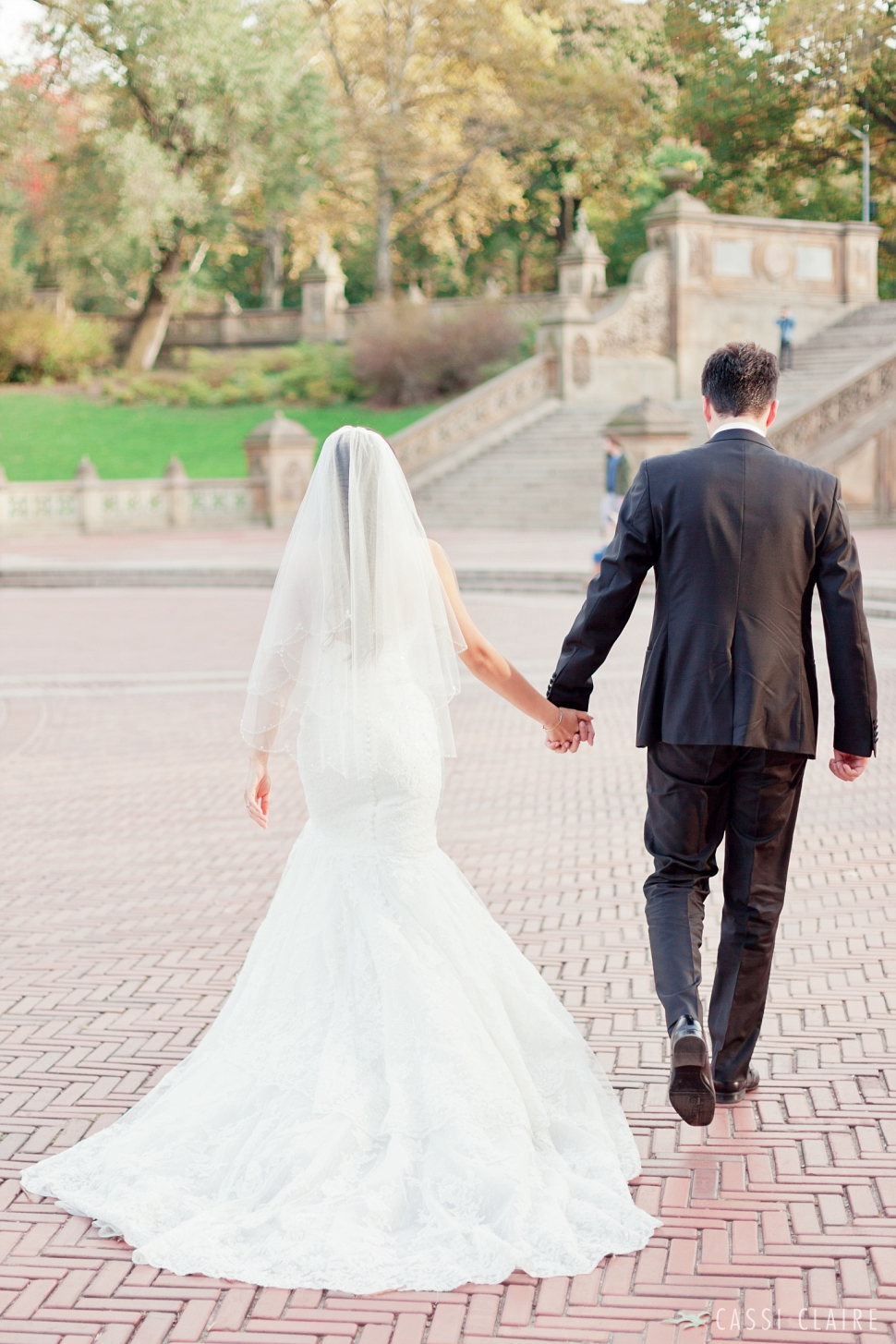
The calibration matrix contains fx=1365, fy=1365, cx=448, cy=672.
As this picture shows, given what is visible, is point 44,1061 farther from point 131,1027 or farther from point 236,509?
point 236,509

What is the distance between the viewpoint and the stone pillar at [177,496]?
95.6ft

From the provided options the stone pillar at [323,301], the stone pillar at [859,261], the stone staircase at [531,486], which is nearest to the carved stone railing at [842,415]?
the stone staircase at [531,486]

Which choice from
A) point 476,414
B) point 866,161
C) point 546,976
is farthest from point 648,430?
point 866,161

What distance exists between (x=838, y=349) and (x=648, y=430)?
47.2ft

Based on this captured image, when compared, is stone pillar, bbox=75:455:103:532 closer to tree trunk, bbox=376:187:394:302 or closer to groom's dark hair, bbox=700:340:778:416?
tree trunk, bbox=376:187:394:302

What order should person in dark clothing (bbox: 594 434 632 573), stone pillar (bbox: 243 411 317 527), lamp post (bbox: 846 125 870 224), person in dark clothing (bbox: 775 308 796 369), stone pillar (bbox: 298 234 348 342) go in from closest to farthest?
person in dark clothing (bbox: 594 434 632 573) < stone pillar (bbox: 243 411 317 527) < person in dark clothing (bbox: 775 308 796 369) < lamp post (bbox: 846 125 870 224) < stone pillar (bbox: 298 234 348 342)

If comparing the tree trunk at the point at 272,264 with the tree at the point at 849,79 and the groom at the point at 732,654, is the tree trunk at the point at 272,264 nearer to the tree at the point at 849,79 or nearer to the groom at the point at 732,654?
the tree at the point at 849,79

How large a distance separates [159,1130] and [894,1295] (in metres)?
1.85

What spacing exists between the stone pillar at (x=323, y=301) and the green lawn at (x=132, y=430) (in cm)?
623

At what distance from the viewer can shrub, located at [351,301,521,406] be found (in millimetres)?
36688

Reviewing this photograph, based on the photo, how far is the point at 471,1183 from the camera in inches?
129

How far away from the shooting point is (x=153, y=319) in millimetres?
45031

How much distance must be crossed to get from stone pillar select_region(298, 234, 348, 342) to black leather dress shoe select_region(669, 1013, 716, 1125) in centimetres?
4233

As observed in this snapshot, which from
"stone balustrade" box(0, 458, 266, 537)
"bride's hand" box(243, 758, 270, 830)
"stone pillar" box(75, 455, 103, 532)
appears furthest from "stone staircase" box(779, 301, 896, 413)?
"bride's hand" box(243, 758, 270, 830)
